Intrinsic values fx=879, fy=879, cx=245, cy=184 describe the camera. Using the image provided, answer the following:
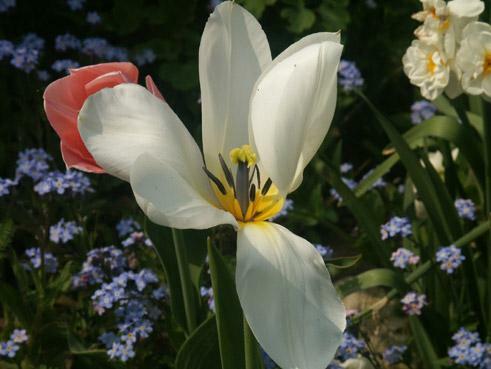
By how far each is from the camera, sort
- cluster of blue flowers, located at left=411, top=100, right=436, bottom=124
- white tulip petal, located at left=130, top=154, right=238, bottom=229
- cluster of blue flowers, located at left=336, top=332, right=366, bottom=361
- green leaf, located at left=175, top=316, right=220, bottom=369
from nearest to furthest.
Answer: white tulip petal, located at left=130, top=154, right=238, bottom=229 → green leaf, located at left=175, top=316, right=220, bottom=369 → cluster of blue flowers, located at left=336, top=332, right=366, bottom=361 → cluster of blue flowers, located at left=411, top=100, right=436, bottom=124

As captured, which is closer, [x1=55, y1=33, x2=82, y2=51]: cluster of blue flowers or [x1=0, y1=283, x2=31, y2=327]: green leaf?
[x1=0, y1=283, x2=31, y2=327]: green leaf

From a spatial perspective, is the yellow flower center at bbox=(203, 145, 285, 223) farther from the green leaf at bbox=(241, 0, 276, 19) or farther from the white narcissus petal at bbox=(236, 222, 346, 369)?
the green leaf at bbox=(241, 0, 276, 19)

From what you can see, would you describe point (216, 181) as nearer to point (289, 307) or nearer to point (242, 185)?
point (242, 185)

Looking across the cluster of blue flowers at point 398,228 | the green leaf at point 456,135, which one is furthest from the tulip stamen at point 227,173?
the green leaf at point 456,135

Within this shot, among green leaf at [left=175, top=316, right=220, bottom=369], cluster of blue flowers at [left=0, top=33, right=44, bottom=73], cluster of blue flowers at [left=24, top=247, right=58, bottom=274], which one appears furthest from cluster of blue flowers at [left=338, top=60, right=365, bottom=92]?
green leaf at [left=175, top=316, right=220, bottom=369]

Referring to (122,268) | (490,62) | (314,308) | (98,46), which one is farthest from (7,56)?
(314,308)
